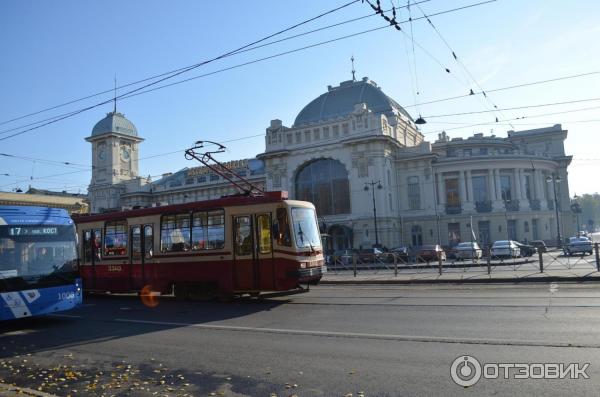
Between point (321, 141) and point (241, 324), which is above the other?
point (321, 141)

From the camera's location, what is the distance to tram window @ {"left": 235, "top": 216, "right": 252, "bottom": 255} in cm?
1486

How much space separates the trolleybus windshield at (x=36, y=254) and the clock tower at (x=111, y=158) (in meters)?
71.0

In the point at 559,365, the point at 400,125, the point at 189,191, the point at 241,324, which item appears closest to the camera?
the point at 559,365

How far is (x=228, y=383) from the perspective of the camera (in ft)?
22.2

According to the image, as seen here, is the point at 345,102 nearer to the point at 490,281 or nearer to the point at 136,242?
the point at 490,281

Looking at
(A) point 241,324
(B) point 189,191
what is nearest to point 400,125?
(B) point 189,191

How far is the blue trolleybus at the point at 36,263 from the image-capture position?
11.6 m

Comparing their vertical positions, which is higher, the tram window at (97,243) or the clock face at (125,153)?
the clock face at (125,153)

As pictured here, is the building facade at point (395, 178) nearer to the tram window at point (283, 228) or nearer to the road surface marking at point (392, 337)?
the tram window at point (283, 228)

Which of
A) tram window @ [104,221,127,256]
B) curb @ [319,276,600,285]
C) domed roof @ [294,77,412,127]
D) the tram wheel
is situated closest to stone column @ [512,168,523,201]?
domed roof @ [294,77,412,127]

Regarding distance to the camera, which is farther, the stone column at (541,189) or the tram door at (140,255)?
the stone column at (541,189)

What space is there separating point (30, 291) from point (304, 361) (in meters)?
7.83

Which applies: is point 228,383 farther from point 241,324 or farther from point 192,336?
point 241,324

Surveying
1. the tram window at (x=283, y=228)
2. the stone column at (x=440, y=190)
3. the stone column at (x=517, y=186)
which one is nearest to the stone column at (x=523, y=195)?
the stone column at (x=517, y=186)
